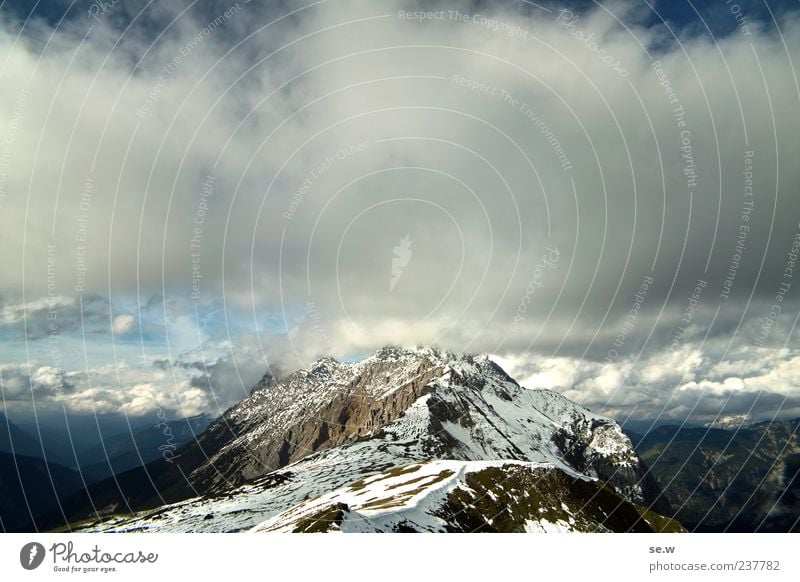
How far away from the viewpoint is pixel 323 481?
164m
